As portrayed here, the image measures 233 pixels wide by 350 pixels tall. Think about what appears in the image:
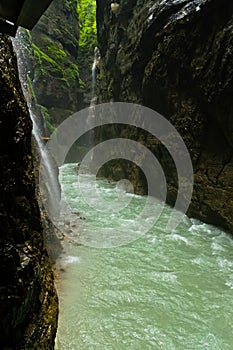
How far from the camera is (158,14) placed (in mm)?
8969

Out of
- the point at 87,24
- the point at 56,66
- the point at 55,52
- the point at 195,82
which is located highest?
the point at 87,24

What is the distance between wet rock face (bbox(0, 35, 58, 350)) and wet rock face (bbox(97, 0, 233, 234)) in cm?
592

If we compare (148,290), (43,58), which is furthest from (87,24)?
(148,290)

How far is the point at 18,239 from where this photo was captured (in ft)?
7.91

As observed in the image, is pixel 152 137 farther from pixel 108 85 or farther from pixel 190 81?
pixel 108 85

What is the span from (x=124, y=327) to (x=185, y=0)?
8720 millimetres

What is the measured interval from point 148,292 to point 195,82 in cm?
636

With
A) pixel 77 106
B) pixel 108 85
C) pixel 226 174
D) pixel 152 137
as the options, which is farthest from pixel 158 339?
pixel 77 106

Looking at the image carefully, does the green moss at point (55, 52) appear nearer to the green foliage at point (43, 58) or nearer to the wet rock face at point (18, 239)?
the green foliage at point (43, 58)

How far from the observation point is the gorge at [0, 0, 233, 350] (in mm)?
2492

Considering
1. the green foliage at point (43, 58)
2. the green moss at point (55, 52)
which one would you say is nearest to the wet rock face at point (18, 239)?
the green foliage at point (43, 58)

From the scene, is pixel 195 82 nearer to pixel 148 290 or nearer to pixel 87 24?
pixel 148 290

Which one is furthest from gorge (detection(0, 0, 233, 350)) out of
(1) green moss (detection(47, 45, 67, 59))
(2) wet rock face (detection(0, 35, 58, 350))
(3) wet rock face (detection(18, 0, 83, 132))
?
(1) green moss (detection(47, 45, 67, 59))

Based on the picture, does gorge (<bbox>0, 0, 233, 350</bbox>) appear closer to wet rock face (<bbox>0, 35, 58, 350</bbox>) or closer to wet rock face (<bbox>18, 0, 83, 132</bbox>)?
wet rock face (<bbox>0, 35, 58, 350</bbox>)
